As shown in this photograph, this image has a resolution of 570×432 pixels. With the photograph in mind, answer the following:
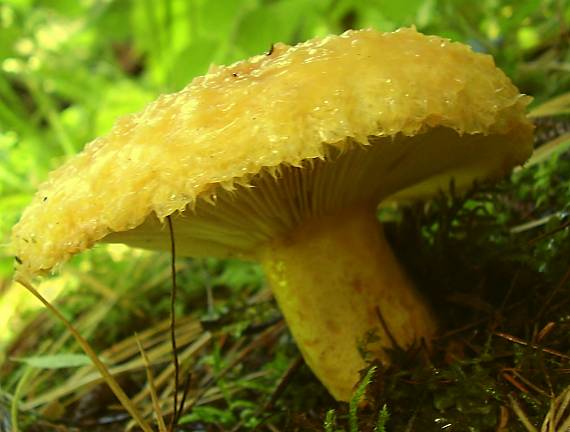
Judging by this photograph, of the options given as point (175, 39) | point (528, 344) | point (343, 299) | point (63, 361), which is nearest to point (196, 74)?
point (175, 39)

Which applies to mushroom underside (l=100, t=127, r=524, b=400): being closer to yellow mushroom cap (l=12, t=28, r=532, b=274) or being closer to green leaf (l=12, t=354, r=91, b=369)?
yellow mushroom cap (l=12, t=28, r=532, b=274)

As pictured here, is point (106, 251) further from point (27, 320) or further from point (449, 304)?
point (449, 304)

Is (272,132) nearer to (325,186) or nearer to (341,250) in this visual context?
(325,186)

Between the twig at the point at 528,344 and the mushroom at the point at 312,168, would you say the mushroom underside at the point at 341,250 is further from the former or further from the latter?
the twig at the point at 528,344

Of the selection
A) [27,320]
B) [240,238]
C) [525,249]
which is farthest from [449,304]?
[27,320]

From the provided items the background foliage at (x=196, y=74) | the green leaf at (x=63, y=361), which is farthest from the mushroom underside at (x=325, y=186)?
the green leaf at (x=63, y=361)

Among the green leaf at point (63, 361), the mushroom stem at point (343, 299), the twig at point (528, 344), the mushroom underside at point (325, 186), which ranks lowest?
the twig at point (528, 344)
